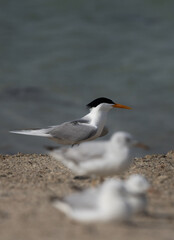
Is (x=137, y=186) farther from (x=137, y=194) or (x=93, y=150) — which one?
(x=93, y=150)

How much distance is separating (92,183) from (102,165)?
66 cm

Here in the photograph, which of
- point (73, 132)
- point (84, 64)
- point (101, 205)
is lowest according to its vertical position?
point (101, 205)

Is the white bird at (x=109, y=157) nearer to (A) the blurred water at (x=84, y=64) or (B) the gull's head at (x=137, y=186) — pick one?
(B) the gull's head at (x=137, y=186)

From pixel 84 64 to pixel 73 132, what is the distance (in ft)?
23.7

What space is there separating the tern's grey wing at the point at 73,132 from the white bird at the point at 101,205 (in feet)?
10.9

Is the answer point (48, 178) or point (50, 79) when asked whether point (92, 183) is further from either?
point (50, 79)

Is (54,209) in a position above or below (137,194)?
below

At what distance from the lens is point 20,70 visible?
14.4m

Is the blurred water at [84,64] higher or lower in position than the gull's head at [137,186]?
higher

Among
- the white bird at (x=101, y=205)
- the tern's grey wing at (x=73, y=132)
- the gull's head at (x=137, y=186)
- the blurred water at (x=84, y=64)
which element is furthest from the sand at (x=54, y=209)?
the blurred water at (x=84, y=64)

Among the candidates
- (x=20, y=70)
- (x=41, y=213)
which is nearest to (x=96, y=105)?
(x=41, y=213)

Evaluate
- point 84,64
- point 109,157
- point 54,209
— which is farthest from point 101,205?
point 84,64

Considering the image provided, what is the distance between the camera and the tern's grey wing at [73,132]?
7656 millimetres

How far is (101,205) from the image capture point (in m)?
4.12
